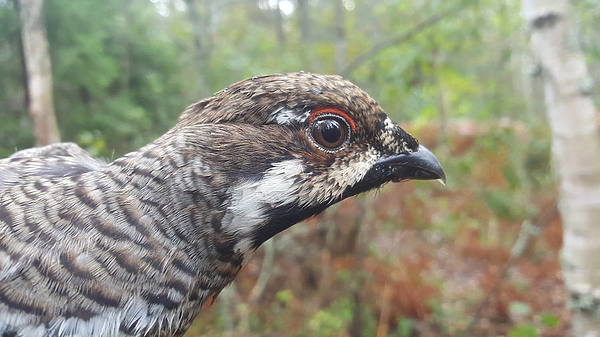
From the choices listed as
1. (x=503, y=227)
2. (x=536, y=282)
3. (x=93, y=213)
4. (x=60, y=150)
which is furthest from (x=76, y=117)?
(x=503, y=227)

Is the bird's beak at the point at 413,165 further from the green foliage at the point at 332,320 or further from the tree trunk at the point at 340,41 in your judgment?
the tree trunk at the point at 340,41

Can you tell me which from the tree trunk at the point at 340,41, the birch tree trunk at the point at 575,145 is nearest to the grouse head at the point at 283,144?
the birch tree trunk at the point at 575,145

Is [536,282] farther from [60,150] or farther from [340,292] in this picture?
[60,150]

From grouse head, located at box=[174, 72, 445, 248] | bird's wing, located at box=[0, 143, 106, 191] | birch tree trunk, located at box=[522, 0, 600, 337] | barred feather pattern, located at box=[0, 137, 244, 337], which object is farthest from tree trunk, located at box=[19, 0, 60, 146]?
birch tree trunk, located at box=[522, 0, 600, 337]

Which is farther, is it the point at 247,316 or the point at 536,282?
the point at 536,282

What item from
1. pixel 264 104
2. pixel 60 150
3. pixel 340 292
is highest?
pixel 264 104

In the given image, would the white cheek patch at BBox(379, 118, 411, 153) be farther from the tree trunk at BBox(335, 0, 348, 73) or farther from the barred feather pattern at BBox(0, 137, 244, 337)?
the tree trunk at BBox(335, 0, 348, 73)

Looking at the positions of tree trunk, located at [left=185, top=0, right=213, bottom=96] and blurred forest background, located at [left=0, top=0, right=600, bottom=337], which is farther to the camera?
tree trunk, located at [left=185, top=0, right=213, bottom=96]

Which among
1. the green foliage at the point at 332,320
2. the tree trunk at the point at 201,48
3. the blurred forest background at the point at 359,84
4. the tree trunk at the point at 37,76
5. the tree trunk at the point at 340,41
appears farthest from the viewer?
the tree trunk at the point at 340,41
